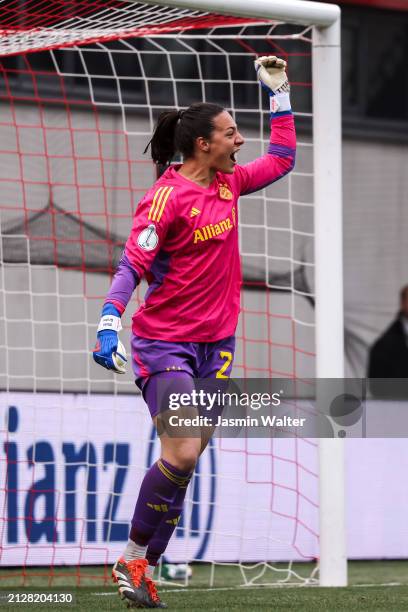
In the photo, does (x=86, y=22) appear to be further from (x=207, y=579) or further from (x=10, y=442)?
(x=207, y=579)

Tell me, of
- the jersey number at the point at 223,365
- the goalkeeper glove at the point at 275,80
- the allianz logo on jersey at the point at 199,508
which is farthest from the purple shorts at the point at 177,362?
the allianz logo on jersey at the point at 199,508

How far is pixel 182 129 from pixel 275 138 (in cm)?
57

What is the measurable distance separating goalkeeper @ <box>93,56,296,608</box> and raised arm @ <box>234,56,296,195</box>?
0.24 metres

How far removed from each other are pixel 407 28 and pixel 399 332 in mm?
2553

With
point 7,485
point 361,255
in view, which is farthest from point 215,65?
point 7,485

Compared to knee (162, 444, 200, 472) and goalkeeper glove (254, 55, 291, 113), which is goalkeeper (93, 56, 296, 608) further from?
goalkeeper glove (254, 55, 291, 113)

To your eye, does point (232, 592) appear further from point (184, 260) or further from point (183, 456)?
point (184, 260)

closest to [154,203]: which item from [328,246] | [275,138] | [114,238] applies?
[275,138]

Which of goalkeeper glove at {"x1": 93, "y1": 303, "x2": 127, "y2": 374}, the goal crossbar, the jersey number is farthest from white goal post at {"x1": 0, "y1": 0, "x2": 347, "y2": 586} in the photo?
goalkeeper glove at {"x1": 93, "y1": 303, "x2": 127, "y2": 374}

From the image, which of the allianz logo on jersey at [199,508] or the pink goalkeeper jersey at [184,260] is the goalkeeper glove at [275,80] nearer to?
the pink goalkeeper jersey at [184,260]

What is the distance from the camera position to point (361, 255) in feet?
32.7

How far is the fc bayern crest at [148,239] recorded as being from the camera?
4.85m

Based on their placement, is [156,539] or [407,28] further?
[407,28]

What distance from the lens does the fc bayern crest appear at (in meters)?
4.85
